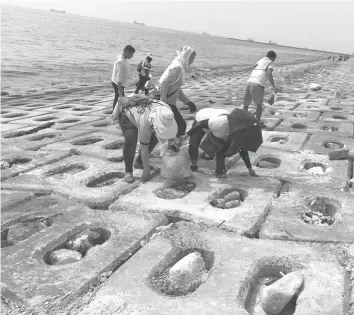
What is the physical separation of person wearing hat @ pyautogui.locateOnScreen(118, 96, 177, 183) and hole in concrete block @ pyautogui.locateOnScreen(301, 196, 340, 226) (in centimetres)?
174

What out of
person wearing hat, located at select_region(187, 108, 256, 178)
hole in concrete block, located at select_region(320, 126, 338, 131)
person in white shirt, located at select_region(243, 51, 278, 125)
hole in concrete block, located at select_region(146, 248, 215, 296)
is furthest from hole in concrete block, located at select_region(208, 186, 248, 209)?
hole in concrete block, located at select_region(320, 126, 338, 131)

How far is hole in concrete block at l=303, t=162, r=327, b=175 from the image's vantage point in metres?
5.31

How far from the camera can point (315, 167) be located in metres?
5.54

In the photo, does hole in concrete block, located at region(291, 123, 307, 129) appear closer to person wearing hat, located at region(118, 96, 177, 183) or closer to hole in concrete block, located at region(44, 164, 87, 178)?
person wearing hat, located at region(118, 96, 177, 183)

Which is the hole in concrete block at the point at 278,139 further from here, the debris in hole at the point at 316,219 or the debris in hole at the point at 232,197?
the debris in hole at the point at 316,219

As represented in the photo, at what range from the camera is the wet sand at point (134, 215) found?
279 centimetres

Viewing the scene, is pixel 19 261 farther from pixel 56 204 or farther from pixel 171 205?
pixel 171 205

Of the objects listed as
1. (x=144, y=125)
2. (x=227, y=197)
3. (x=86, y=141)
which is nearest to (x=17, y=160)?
(x=86, y=141)

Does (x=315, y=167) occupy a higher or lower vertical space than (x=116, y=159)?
higher

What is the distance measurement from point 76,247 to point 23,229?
75 centimetres

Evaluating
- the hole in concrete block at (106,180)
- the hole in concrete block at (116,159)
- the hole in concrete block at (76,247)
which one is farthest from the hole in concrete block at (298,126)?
the hole in concrete block at (76,247)

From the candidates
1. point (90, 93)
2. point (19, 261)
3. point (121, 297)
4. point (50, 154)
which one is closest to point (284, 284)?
point (121, 297)

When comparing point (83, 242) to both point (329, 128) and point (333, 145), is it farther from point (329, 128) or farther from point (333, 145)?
point (329, 128)

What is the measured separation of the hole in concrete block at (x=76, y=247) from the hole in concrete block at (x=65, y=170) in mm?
1886
